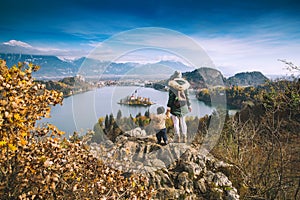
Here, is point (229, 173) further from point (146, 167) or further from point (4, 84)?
point (4, 84)

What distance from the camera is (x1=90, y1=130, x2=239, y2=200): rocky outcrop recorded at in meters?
4.63

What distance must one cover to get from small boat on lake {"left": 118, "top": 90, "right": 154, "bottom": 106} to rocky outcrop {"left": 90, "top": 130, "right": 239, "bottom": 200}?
90 centimetres

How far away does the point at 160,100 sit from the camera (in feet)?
18.7

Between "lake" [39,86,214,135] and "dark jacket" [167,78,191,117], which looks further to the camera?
"dark jacket" [167,78,191,117]

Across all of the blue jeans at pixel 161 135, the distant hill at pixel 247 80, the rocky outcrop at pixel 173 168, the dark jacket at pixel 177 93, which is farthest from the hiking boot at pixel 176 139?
the distant hill at pixel 247 80

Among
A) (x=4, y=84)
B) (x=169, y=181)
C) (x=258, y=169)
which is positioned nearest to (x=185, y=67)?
(x=169, y=181)

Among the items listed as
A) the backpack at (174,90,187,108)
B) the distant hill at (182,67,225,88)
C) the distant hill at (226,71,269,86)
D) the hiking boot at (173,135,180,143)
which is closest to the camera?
the distant hill at (182,67,225,88)

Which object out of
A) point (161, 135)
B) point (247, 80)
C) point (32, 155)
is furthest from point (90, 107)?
point (247, 80)

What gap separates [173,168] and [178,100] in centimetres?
164

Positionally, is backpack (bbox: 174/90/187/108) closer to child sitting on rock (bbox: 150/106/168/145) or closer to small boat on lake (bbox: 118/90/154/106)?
child sitting on rock (bbox: 150/106/168/145)

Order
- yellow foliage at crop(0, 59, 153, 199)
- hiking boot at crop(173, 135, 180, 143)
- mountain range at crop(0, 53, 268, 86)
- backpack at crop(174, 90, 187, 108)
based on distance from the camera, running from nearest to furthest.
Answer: yellow foliage at crop(0, 59, 153, 199) < mountain range at crop(0, 53, 268, 86) < backpack at crop(174, 90, 187, 108) < hiking boot at crop(173, 135, 180, 143)

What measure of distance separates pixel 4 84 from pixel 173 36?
3.50 m

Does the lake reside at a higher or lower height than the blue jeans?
higher

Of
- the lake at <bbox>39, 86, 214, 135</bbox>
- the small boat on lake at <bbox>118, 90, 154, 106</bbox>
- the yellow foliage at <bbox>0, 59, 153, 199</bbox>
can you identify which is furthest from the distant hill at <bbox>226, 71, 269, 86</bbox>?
the yellow foliage at <bbox>0, 59, 153, 199</bbox>
